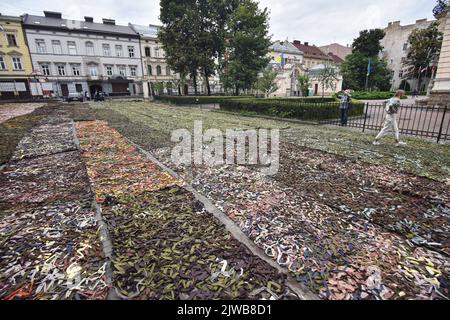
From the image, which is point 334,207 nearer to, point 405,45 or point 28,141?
point 28,141

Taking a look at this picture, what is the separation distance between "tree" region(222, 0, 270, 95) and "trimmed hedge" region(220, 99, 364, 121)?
1330cm

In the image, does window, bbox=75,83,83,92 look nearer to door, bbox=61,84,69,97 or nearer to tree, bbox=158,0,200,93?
door, bbox=61,84,69,97

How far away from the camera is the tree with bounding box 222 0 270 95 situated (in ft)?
96.6

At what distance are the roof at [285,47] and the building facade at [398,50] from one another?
21750 mm

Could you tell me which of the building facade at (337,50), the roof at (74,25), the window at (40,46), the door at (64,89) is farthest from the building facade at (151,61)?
the building facade at (337,50)

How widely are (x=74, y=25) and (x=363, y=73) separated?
58579mm

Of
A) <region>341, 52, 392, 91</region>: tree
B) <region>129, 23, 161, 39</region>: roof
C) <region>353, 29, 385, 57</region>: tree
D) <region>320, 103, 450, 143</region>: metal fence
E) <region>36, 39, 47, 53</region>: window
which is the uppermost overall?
<region>129, 23, 161, 39</region>: roof

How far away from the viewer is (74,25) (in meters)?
43.4

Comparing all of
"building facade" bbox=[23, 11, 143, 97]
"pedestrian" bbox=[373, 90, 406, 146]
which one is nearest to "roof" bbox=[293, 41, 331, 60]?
"building facade" bbox=[23, 11, 143, 97]

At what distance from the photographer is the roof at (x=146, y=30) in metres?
50.1

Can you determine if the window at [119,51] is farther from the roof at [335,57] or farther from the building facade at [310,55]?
the roof at [335,57]

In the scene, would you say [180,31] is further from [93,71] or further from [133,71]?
[93,71]
